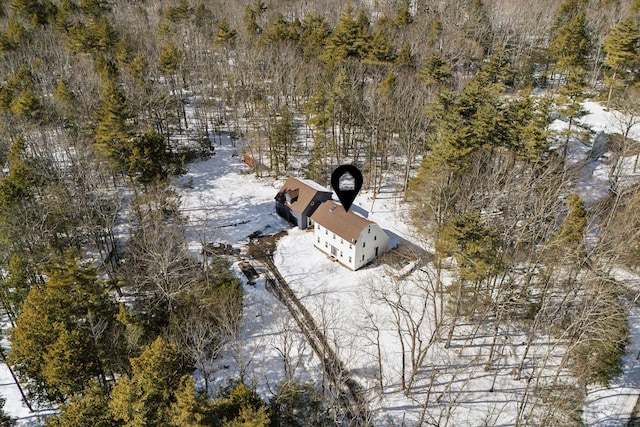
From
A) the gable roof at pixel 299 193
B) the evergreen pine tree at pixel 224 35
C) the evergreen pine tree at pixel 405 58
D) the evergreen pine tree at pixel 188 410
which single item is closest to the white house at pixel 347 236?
the gable roof at pixel 299 193

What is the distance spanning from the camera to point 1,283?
2409 cm

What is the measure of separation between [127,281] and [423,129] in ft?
91.5

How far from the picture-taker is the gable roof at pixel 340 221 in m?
33.6

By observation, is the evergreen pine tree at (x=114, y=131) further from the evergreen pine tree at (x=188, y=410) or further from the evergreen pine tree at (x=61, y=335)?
the evergreen pine tree at (x=188, y=410)

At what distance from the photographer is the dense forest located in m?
21.9

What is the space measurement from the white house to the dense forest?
174 inches

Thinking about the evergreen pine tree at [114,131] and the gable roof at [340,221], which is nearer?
the gable roof at [340,221]

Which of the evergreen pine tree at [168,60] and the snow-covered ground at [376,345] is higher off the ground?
the evergreen pine tree at [168,60]

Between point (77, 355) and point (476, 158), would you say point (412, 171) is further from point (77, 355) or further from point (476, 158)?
point (77, 355)

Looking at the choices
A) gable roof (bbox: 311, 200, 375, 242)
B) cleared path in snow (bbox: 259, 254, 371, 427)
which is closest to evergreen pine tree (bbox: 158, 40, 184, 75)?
gable roof (bbox: 311, 200, 375, 242)

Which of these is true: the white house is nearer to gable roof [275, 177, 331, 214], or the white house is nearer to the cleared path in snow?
gable roof [275, 177, 331, 214]

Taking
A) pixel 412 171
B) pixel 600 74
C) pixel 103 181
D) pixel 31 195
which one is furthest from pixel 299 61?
pixel 600 74

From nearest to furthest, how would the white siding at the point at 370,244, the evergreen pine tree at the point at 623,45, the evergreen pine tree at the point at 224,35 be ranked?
the white siding at the point at 370,244
the evergreen pine tree at the point at 623,45
the evergreen pine tree at the point at 224,35

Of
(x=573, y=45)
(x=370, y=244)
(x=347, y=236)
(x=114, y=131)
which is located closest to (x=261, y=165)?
(x=114, y=131)
